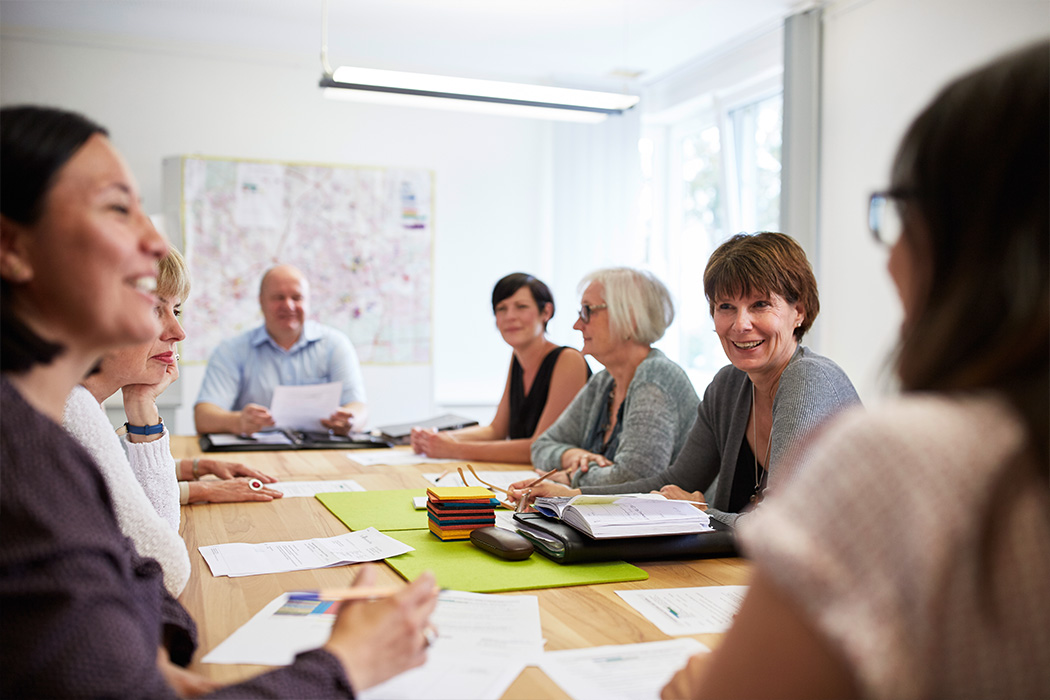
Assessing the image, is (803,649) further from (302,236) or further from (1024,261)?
(302,236)

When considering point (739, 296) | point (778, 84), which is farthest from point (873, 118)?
→ point (739, 296)

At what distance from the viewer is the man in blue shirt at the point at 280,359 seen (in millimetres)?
3582

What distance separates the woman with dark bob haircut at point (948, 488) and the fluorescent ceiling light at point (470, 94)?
106 inches

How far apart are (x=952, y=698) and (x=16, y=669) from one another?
0.78 meters

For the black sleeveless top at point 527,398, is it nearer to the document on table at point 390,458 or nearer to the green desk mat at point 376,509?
the document on table at point 390,458

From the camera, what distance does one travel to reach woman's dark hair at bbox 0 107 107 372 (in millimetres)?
827

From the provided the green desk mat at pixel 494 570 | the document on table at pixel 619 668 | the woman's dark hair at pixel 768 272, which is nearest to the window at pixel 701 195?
the woman's dark hair at pixel 768 272

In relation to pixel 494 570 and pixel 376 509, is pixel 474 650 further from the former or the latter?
pixel 376 509

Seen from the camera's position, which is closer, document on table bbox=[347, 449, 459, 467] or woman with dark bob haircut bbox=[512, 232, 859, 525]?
woman with dark bob haircut bbox=[512, 232, 859, 525]

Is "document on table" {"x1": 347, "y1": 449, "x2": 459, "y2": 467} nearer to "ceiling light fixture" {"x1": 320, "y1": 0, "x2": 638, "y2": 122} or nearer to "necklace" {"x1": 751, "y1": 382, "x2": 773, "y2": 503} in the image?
"necklace" {"x1": 751, "y1": 382, "x2": 773, "y2": 503}

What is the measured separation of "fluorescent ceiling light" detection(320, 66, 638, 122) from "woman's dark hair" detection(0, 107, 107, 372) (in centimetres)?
234

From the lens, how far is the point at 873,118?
3.75 m

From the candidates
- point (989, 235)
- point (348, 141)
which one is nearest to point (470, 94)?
point (348, 141)

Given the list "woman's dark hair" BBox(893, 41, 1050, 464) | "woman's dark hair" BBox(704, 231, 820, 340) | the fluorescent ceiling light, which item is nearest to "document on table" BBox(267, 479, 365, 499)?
"woman's dark hair" BBox(704, 231, 820, 340)
